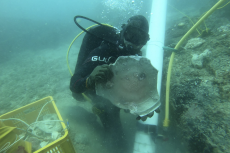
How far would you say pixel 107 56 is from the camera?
2.06 metres

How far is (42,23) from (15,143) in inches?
672

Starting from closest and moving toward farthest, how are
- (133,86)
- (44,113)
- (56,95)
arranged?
(133,86)
(44,113)
(56,95)

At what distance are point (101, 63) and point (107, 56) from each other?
6.9 inches

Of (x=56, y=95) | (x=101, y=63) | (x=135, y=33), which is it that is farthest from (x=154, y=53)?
(x=56, y=95)

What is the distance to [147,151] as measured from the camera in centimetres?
221

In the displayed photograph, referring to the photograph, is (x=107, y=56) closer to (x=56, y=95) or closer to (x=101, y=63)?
(x=101, y=63)

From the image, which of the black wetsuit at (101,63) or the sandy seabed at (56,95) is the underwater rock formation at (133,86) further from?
the sandy seabed at (56,95)

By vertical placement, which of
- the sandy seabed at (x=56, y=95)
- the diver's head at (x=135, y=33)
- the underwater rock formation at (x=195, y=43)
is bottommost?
the sandy seabed at (x=56, y=95)

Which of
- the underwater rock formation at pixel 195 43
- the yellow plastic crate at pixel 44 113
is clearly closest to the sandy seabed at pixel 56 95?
the yellow plastic crate at pixel 44 113

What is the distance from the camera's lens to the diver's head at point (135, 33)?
1.76 metres

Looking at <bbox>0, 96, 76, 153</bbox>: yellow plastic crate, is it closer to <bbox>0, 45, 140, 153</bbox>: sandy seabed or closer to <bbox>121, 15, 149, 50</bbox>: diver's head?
<bbox>0, 45, 140, 153</bbox>: sandy seabed

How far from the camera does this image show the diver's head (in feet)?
5.76

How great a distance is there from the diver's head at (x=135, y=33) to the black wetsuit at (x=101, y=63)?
0.47 feet

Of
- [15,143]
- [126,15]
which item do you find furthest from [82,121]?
[126,15]
